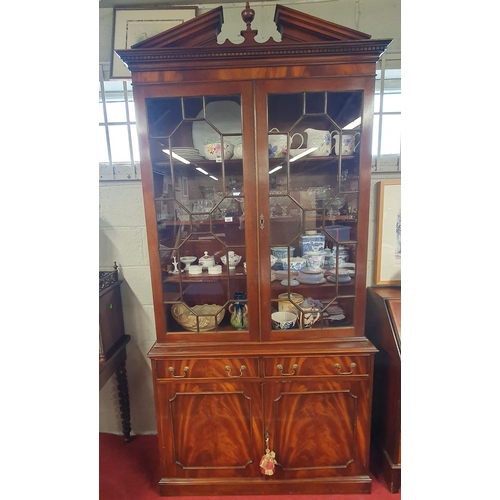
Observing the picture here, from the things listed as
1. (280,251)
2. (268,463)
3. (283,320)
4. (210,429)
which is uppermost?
(280,251)

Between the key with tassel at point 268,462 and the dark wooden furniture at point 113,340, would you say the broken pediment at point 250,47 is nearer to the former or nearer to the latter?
the dark wooden furniture at point 113,340

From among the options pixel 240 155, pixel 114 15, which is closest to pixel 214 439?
pixel 240 155

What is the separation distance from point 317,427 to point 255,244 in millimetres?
816

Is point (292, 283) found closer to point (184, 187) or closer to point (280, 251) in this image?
point (280, 251)

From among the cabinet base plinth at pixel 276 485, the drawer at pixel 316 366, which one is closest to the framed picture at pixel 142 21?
the drawer at pixel 316 366

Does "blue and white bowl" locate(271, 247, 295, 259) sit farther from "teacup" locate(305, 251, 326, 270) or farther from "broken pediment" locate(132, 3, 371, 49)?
"broken pediment" locate(132, 3, 371, 49)

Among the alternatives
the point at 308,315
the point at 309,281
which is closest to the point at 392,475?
the point at 308,315

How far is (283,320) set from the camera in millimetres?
→ 1158

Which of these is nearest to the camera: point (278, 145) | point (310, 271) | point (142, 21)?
point (278, 145)

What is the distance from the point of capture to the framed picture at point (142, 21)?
127cm

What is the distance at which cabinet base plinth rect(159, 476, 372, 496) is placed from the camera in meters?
1.17

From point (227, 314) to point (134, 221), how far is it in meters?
0.70

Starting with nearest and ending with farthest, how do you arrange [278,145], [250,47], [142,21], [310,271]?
[250,47], [278,145], [310,271], [142,21]

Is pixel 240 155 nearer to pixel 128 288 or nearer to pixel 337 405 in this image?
pixel 128 288
